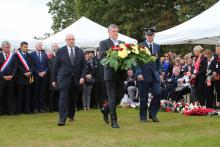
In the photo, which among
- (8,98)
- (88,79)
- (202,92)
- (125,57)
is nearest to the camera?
(125,57)

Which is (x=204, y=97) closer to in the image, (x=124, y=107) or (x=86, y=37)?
(x=124, y=107)

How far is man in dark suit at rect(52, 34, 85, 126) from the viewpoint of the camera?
1139 cm

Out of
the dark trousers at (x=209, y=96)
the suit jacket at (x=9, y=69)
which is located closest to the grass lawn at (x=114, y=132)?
the suit jacket at (x=9, y=69)

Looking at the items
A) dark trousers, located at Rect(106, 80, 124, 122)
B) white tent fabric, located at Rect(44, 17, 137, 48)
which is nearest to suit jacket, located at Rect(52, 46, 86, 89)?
dark trousers, located at Rect(106, 80, 124, 122)

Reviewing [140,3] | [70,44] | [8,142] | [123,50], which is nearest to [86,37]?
[70,44]

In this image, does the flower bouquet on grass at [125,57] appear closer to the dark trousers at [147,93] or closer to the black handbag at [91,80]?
the dark trousers at [147,93]

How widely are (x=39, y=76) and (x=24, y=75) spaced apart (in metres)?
0.68

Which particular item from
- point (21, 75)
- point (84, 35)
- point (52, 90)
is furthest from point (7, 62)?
point (84, 35)

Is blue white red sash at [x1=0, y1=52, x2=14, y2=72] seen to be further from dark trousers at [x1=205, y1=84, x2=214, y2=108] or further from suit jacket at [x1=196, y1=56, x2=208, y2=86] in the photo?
dark trousers at [x1=205, y1=84, x2=214, y2=108]

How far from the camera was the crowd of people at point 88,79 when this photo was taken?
11570 mm

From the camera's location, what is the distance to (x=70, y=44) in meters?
11.7

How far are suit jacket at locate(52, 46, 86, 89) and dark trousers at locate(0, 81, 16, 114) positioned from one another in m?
3.64

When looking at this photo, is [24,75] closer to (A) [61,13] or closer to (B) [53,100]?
(B) [53,100]

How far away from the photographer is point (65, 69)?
1157 cm
